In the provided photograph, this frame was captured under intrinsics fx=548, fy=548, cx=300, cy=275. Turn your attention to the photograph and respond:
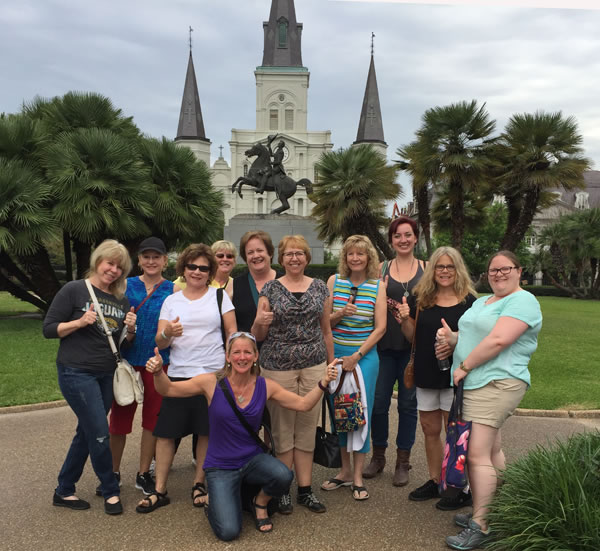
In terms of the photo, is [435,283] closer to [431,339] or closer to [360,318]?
[431,339]

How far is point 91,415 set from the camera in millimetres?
3834

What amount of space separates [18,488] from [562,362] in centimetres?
943

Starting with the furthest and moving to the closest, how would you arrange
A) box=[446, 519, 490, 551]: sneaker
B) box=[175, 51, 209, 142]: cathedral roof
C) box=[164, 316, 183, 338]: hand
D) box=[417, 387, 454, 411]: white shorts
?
box=[175, 51, 209, 142]: cathedral roof < box=[417, 387, 454, 411]: white shorts < box=[164, 316, 183, 338]: hand < box=[446, 519, 490, 551]: sneaker

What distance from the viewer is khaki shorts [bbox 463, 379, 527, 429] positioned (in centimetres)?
350

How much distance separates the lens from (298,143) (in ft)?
277

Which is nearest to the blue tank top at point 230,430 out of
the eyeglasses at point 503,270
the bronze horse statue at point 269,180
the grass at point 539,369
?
the eyeglasses at point 503,270

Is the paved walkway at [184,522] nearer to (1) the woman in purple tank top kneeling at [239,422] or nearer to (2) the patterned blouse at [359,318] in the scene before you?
(1) the woman in purple tank top kneeling at [239,422]

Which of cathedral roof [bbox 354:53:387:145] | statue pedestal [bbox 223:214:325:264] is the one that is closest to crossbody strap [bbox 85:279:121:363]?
statue pedestal [bbox 223:214:325:264]

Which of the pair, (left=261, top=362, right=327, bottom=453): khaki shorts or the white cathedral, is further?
the white cathedral

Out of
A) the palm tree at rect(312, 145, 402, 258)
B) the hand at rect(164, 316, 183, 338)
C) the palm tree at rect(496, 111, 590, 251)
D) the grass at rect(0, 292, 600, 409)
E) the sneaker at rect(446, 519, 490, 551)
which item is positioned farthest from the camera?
the palm tree at rect(312, 145, 402, 258)

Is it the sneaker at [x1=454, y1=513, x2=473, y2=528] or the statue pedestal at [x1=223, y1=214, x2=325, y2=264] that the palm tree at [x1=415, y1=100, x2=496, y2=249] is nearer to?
the statue pedestal at [x1=223, y1=214, x2=325, y2=264]

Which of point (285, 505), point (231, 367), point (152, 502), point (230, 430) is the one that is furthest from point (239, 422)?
point (152, 502)

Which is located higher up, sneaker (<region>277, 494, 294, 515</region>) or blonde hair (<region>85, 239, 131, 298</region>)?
blonde hair (<region>85, 239, 131, 298</region>)

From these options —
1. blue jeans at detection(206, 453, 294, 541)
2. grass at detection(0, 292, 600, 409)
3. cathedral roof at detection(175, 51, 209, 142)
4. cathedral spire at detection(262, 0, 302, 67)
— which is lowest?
grass at detection(0, 292, 600, 409)
